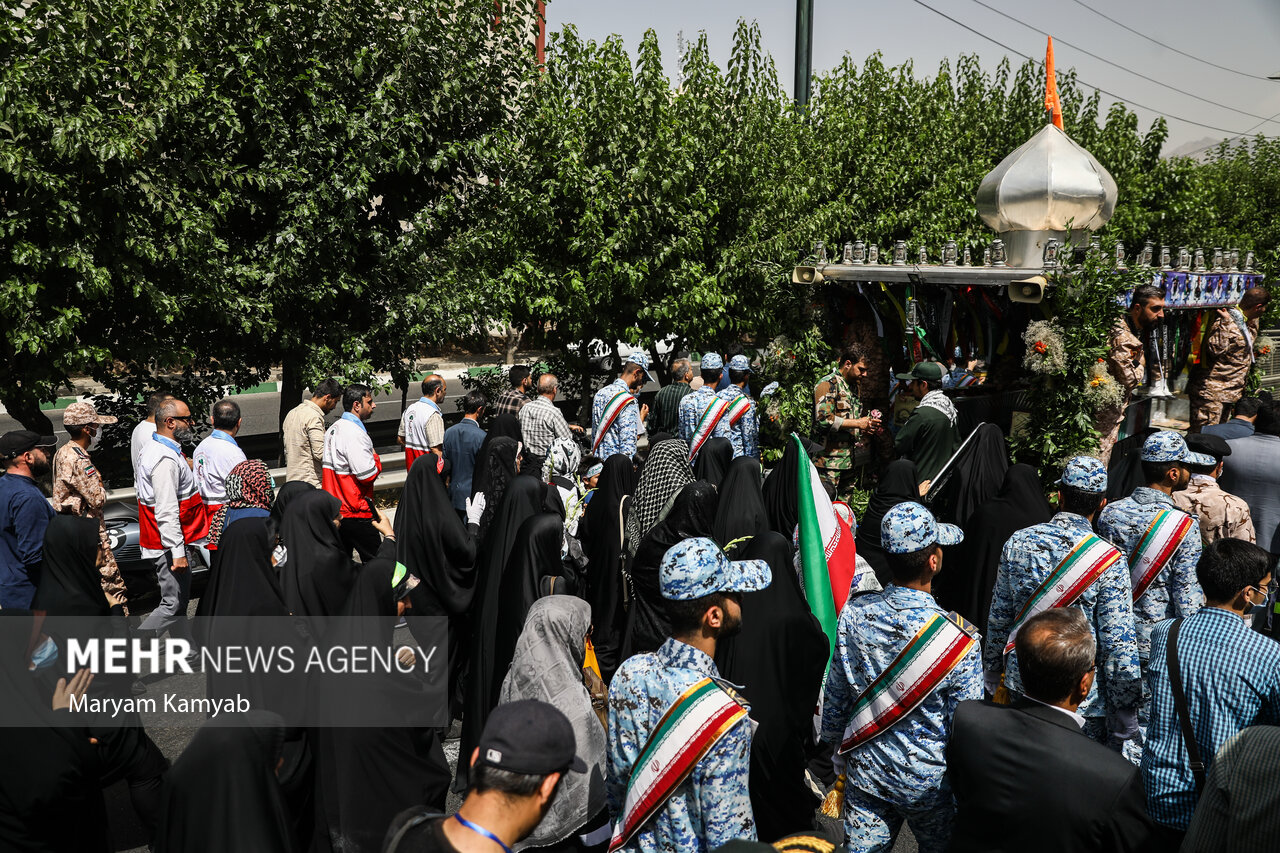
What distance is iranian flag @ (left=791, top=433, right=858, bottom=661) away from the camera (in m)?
4.80

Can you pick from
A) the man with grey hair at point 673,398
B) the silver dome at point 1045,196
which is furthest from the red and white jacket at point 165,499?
the silver dome at point 1045,196

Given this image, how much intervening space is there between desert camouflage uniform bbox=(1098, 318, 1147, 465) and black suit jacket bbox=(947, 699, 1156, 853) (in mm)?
5172

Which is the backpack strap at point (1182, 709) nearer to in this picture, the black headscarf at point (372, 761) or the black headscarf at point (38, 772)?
the black headscarf at point (372, 761)

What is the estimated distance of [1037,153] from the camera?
331 inches

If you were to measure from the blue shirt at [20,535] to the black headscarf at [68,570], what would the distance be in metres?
0.52

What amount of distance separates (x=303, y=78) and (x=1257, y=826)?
9.25m

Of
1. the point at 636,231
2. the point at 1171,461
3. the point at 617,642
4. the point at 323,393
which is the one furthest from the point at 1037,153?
the point at 323,393

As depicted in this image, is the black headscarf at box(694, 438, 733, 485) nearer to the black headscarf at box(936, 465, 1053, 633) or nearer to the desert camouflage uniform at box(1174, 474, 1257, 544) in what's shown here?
the black headscarf at box(936, 465, 1053, 633)

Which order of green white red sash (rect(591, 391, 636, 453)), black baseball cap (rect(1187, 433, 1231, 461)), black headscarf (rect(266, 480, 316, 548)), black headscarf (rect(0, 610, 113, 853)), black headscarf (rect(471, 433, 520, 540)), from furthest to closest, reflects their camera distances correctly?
green white red sash (rect(591, 391, 636, 453)), black headscarf (rect(471, 433, 520, 540)), black baseball cap (rect(1187, 433, 1231, 461)), black headscarf (rect(266, 480, 316, 548)), black headscarf (rect(0, 610, 113, 853))

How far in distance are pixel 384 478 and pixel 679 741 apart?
31.0 ft

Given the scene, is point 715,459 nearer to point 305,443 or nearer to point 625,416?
point 625,416

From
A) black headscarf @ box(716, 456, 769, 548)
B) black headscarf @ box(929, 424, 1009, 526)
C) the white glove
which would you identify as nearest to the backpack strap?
black headscarf @ box(716, 456, 769, 548)

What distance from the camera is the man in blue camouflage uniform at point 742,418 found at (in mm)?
7469

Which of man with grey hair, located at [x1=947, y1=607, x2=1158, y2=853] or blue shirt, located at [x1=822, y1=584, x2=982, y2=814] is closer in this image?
man with grey hair, located at [x1=947, y1=607, x2=1158, y2=853]
